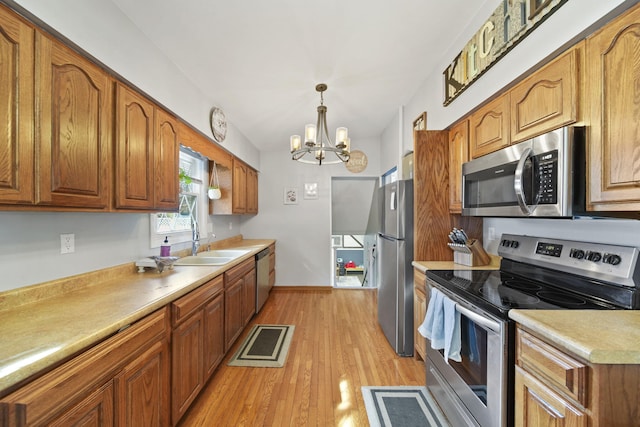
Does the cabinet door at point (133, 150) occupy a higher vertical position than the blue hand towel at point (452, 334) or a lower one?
higher

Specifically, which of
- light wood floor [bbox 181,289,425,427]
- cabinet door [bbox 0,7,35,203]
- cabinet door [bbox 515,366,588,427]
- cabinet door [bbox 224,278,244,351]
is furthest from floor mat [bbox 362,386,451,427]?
cabinet door [bbox 0,7,35,203]

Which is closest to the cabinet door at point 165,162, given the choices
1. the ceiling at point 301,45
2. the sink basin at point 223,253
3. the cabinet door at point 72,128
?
the cabinet door at point 72,128

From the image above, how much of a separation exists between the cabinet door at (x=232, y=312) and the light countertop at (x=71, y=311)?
596 millimetres

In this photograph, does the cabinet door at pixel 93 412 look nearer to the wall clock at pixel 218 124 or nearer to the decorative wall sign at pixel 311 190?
the wall clock at pixel 218 124

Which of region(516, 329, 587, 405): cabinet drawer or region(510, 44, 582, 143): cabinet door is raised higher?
region(510, 44, 582, 143): cabinet door

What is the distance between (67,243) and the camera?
149 cm

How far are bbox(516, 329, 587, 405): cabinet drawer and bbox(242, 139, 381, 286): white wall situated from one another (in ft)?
12.3

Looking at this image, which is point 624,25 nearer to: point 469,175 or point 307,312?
point 469,175

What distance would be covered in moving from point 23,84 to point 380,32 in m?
2.01

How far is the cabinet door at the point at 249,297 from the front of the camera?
289cm

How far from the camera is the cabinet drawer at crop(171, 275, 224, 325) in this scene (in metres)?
1.55

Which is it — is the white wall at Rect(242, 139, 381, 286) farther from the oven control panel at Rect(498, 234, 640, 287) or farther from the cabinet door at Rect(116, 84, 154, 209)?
the oven control panel at Rect(498, 234, 640, 287)

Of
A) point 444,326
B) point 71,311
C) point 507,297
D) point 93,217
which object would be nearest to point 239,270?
point 93,217

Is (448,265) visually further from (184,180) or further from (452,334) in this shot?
(184,180)
